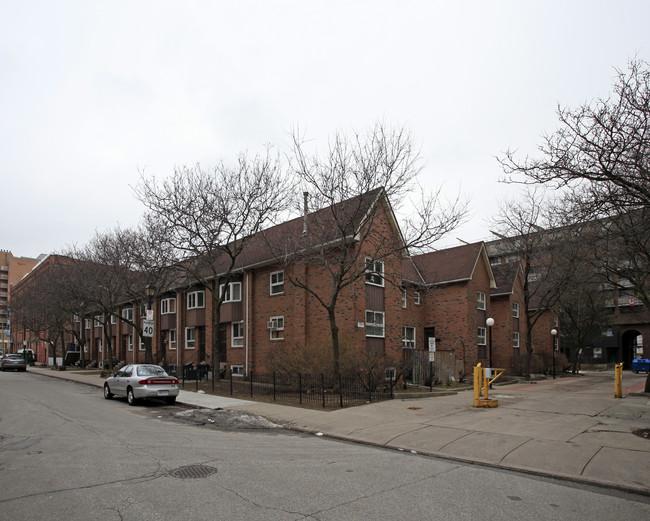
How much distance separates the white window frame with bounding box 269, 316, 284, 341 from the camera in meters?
24.9

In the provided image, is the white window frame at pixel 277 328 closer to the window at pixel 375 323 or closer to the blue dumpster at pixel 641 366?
the window at pixel 375 323

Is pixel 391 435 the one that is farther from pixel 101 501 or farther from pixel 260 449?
pixel 101 501

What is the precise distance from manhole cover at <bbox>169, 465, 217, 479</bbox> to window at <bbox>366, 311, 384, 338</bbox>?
597 inches

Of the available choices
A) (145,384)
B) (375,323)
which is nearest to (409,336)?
(375,323)

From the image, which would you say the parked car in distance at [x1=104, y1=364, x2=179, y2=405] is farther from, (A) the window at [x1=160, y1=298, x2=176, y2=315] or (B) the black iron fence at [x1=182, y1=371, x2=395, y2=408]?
(A) the window at [x1=160, y1=298, x2=176, y2=315]

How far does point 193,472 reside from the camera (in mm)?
7668

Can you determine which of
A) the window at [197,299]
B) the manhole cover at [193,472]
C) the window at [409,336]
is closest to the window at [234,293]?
the window at [197,299]

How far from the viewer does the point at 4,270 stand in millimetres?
132875

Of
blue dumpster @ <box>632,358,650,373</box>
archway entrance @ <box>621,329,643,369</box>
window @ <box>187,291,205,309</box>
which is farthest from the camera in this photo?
archway entrance @ <box>621,329,643,369</box>

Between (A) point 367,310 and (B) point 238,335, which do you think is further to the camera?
(B) point 238,335

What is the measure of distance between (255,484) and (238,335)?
828 inches

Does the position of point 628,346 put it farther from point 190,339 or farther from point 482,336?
point 190,339

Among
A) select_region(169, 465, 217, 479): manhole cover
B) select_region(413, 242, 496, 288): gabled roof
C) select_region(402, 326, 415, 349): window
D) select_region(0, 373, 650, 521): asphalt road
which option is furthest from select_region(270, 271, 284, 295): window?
select_region(169, 465, 217, 479): manhole cover

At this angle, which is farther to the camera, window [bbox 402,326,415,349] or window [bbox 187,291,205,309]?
window [bbox 187,291,205,309]
